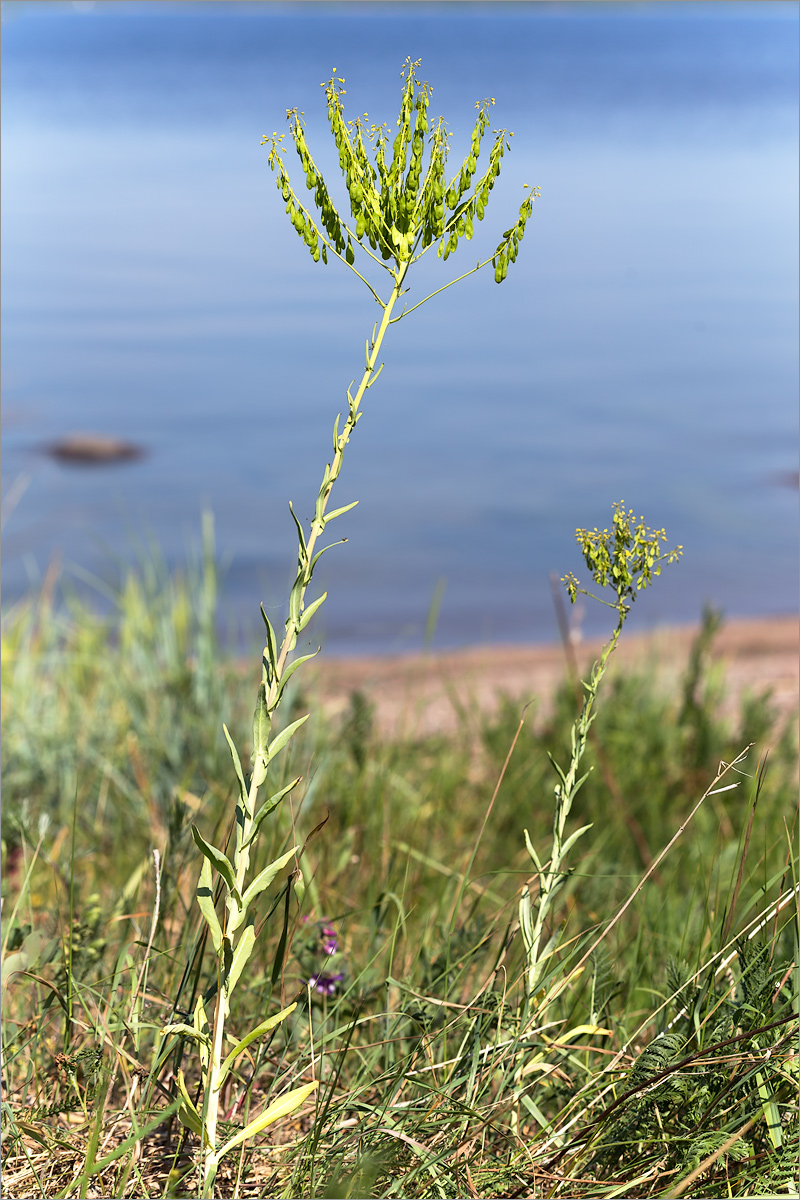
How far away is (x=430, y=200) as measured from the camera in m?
1.21

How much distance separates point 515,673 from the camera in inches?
293

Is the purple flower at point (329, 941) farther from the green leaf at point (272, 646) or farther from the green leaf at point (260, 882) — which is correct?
the green leaf at point (272, 646)

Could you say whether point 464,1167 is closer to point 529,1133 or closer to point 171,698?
point 529,1133

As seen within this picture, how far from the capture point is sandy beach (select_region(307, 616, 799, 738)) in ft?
14.8

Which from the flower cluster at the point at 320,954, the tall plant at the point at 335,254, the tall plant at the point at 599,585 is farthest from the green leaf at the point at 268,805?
the flower cluster at the point at 320,954

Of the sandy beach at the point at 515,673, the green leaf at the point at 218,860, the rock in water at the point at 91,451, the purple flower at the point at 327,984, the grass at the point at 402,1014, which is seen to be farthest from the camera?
the rock in water at the point at 91,451

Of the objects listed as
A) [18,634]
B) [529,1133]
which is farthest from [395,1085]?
[18,634]

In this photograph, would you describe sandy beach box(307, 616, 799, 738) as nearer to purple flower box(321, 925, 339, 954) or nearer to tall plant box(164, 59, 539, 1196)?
purple flower box(321, 925, 339, 954)

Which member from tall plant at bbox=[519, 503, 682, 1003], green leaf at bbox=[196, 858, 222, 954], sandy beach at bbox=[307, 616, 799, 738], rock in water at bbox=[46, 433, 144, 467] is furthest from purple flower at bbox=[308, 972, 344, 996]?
rock in water at bbox=[46, 433, 144, 467]

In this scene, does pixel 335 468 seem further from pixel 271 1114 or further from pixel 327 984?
pixel 327 984

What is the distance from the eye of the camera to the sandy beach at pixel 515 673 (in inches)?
177

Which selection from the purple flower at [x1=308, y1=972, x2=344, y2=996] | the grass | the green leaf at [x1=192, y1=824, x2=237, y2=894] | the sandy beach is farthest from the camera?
the sandy beach

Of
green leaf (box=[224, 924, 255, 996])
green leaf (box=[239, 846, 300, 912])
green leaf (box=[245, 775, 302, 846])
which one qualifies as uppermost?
green leaf (box=[245, 775, 302, 846])

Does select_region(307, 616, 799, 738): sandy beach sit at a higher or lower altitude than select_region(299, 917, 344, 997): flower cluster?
lower
